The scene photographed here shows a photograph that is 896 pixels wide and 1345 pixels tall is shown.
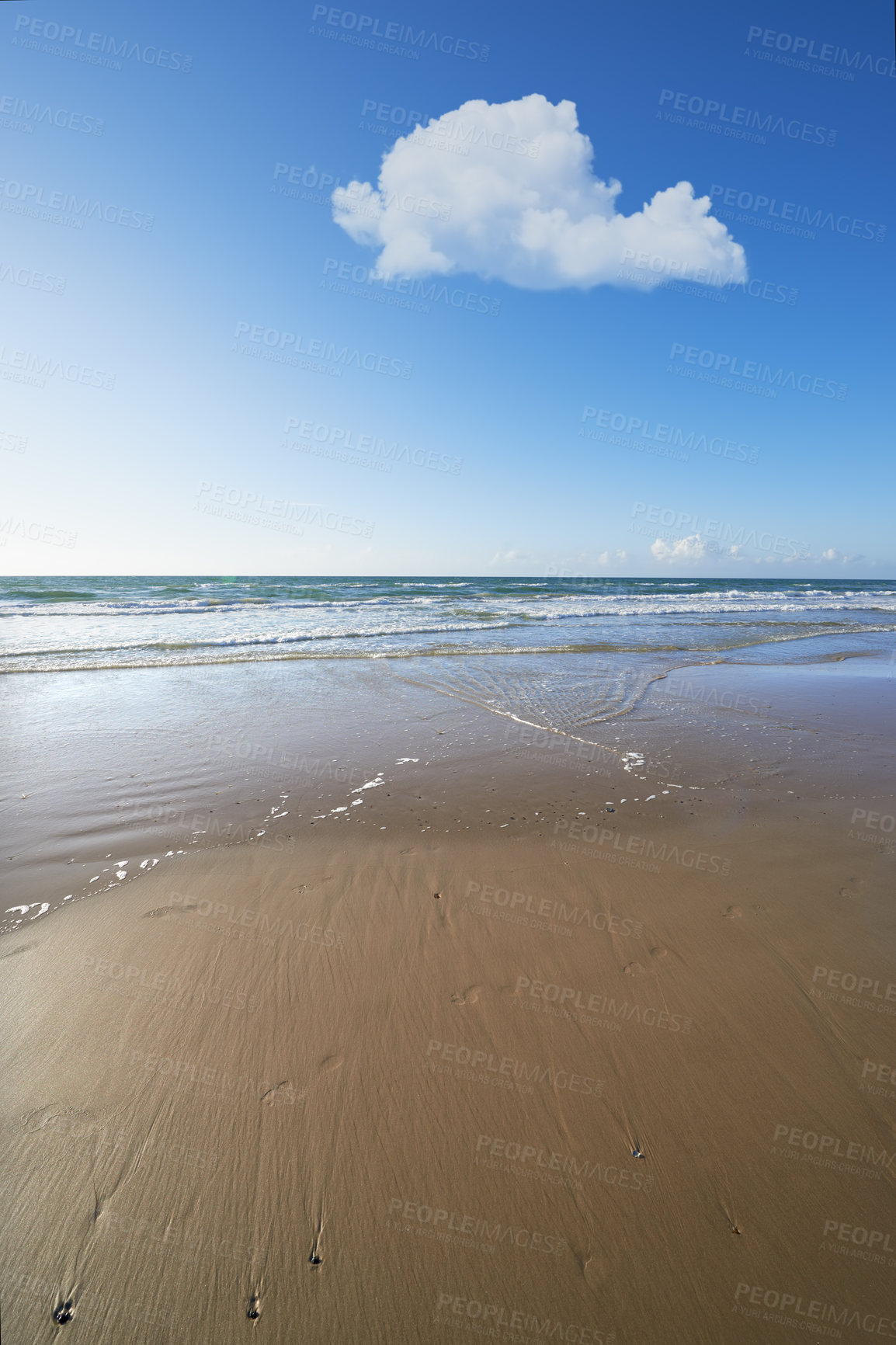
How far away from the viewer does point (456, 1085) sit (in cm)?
283

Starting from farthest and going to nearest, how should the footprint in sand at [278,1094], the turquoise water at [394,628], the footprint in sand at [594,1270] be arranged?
the turquoise water at [394,628] → the footprint in sand at [278,1094] → the footprint in sand at [594,1270]

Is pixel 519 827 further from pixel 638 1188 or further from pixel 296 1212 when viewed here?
pixel 296 1212

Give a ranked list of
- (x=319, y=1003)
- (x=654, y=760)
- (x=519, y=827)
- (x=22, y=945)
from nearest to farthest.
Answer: (x=319, y=1003), (x=22, y=945), (x=519, y=827), (x=654, y=760)

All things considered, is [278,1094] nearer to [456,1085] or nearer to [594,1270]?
[456,1085]

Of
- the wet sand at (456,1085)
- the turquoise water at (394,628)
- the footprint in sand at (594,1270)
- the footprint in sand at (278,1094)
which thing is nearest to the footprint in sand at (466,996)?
the wet sand at (456,1085)

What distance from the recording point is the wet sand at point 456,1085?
2.06 metres

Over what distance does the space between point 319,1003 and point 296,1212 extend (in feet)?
3.53

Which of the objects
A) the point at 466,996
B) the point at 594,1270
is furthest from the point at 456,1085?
the point at 594,1270

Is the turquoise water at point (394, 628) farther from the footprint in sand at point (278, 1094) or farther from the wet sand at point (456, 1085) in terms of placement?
the footprint in sand at point (278, 1094)

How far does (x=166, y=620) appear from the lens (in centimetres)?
2347

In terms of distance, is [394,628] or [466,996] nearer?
[466,996]

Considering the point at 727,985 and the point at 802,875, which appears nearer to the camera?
the point at 727,985

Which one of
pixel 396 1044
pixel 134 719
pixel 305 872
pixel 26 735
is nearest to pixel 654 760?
pixel 305 872

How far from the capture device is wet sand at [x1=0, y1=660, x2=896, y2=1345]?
6.77 ft
